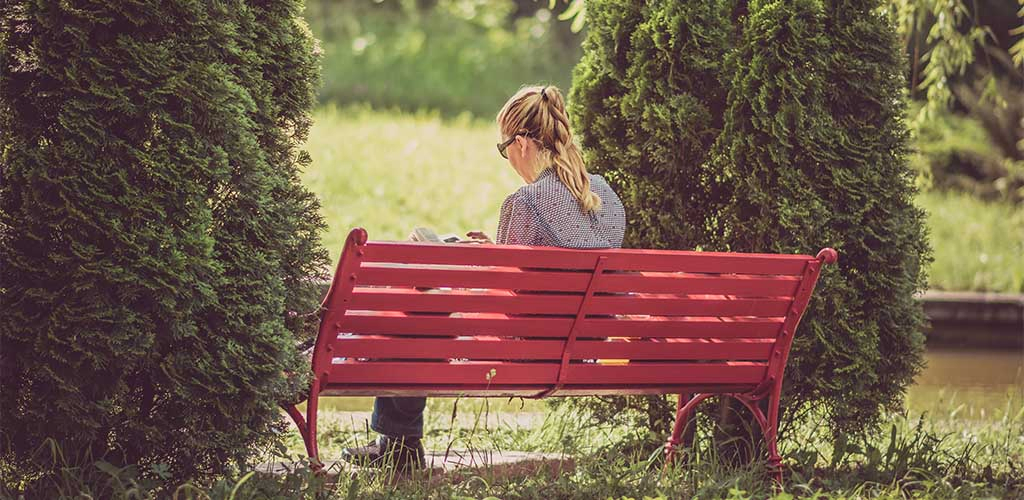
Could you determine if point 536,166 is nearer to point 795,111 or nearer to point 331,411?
point 795,111

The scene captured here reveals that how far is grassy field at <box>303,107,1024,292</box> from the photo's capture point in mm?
10992

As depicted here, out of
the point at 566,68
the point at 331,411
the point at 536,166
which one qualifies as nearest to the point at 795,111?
the point at 536,166

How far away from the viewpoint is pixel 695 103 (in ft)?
16.0

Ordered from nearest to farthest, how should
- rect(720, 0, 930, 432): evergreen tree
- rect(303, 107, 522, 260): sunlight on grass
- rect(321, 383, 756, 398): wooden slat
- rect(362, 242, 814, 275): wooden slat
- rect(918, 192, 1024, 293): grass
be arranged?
rect(362, 242, 814, 275): wooden slat → rect(321, 383, 756, 398): wooden slat → rect(720, 0, 930, 432): evergreen tree → rect(303, 107, 522, 260): sunlight on grass → rect(918, 192, 1024, 293): grass

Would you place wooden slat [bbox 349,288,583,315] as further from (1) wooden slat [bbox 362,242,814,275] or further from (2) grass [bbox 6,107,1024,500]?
(2) grass [bbox 6,107,1024,500]

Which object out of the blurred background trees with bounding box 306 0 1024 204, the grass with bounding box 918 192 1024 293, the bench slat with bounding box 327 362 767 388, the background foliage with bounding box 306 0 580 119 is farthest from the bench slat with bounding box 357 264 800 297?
the background foliage with bounding box 306 0 580 119

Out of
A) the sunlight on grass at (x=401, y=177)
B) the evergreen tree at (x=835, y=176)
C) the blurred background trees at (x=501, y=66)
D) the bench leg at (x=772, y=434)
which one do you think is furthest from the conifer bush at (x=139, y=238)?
the blurred background trees at (x=501, y=66)

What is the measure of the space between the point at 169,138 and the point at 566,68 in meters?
16.7

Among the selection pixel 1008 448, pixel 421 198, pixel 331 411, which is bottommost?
pixel 1008 448

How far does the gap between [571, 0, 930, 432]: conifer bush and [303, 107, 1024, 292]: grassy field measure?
5.46 meters

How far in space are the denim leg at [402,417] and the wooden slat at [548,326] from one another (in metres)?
0.65

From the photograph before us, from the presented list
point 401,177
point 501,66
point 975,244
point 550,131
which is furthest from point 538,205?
point 501,66

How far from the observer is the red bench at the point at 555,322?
12.6 feet

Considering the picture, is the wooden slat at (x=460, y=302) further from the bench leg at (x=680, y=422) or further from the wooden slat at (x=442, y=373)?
the bench leg at (x=680, y=422)
